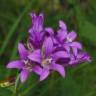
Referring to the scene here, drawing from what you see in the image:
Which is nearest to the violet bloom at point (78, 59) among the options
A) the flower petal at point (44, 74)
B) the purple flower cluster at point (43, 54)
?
the purple flower cluster at point (43, 54)

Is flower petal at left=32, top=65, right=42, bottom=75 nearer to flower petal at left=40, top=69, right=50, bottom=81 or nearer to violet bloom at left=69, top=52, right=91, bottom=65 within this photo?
flower petal at left=40, top=69, right=50, bottom=81

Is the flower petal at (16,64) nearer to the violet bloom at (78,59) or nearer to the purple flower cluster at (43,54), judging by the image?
the purple flower cluster at (43,54)

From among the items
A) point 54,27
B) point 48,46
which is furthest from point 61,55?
point 54,27

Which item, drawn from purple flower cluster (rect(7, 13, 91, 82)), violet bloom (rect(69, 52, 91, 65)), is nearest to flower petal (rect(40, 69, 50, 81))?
purple flower cluster (rect(7, 13, 91, 82))

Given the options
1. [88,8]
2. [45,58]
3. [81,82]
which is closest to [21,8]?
[88,8]

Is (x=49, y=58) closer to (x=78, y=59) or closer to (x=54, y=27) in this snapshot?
(x=78, y=59)

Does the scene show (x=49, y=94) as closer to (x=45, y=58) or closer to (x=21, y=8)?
(x=45, y=58)

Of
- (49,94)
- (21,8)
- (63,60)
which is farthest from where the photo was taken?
(21,8)
